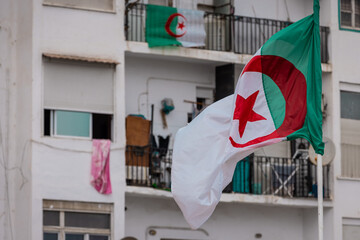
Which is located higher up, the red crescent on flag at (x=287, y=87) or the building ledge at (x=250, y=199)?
the red crescent on flag at (x=287, y=87)

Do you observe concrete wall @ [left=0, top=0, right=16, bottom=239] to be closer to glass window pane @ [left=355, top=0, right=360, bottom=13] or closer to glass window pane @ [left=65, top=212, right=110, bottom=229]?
glass window pane @ [left=65, top=212, right=110, bottom=229]

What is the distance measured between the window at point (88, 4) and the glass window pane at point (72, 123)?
8.13ft

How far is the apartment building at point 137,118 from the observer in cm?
3175

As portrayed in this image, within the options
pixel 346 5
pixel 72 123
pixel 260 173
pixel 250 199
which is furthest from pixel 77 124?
pixel 346 5

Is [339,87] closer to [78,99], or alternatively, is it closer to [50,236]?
[78,99]

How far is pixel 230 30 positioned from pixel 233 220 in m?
4.70

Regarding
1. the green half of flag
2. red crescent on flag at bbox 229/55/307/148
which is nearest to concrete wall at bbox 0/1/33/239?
red crescent on flag at bbox 229/55/307/148

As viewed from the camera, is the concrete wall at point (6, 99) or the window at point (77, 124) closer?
the concrete wall at point (6, 99)

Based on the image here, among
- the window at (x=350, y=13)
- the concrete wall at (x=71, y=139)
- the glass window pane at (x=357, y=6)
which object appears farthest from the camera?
the glass window pane at (x=357, y=6)

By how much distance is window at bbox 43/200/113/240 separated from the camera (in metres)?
31.6

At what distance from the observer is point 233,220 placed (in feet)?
115

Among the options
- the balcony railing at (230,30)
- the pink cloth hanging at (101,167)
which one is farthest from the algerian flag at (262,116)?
the balcony railing at (230,30)

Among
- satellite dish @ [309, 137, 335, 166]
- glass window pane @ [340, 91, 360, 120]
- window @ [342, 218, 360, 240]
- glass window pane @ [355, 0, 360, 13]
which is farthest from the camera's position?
glass window pane @ [355, 0, 360, 13]

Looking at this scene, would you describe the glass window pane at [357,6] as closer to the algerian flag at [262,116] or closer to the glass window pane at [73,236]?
the glass window pane at [73,236]
